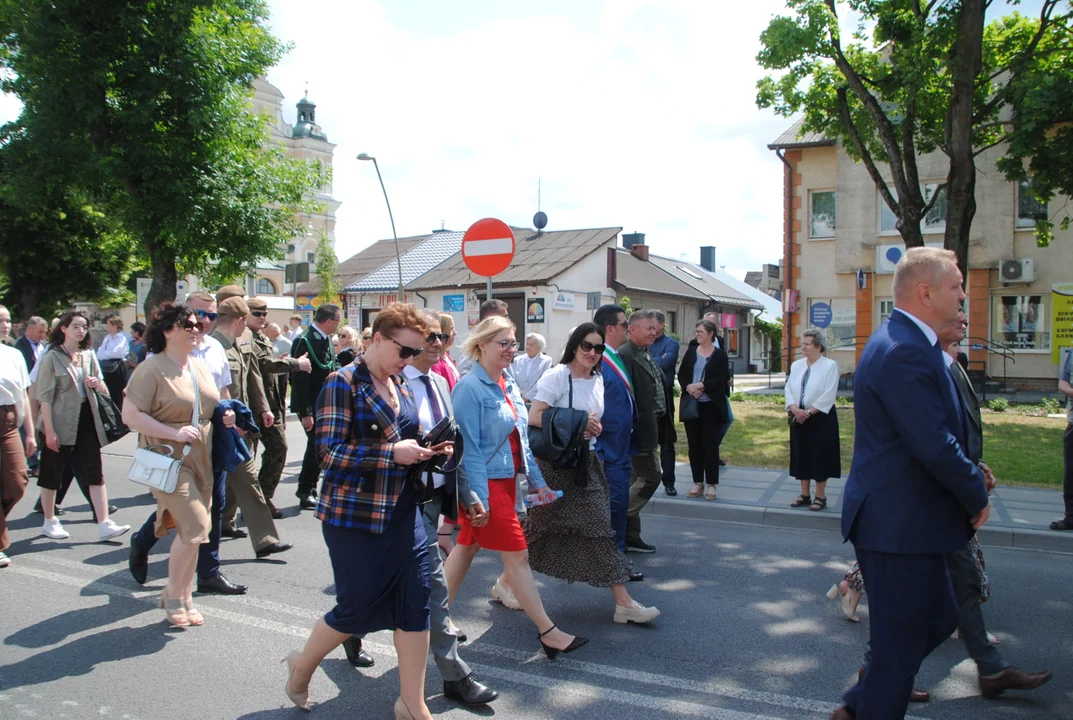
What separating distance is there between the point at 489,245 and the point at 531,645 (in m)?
5.46

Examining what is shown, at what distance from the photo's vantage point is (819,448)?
8062mm

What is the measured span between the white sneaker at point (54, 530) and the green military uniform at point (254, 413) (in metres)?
1.40

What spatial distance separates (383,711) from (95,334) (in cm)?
1460

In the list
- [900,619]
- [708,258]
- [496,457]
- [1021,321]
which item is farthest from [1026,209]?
[708,258]

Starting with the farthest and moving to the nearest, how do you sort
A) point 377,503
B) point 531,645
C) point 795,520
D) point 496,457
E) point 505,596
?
point 795,520
point 505,596
point 531,645
point 496,457
point 377,503

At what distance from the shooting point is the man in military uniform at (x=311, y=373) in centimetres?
792

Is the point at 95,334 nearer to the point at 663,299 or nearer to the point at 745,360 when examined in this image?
the point at 663,299

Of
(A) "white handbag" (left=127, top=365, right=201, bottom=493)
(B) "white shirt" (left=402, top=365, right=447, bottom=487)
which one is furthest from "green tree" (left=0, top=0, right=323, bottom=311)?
(B) "white shirt" (left=402, top=365, right=447, bottom=487)

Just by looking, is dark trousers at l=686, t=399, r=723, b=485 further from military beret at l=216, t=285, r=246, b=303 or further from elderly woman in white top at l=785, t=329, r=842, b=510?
military beret at l=216, t=285, r=246, b=303

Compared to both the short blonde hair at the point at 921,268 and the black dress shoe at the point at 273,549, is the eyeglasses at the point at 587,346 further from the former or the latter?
the black dress shoe at the point at 273,549

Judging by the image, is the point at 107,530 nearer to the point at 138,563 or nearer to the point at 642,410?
the point at 138,563

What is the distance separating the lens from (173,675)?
13.8 ft

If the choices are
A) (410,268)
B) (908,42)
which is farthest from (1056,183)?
(410,268)

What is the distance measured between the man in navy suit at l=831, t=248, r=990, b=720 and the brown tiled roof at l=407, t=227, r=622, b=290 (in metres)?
30.7
